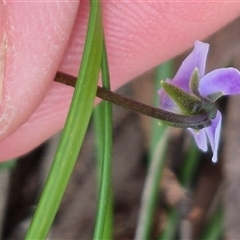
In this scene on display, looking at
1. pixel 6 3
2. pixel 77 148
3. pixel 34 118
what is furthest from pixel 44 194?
pixel 34 118

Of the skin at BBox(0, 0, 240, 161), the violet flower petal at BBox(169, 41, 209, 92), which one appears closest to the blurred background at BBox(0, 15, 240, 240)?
the skin at BBox(0, 0, 240, 161)

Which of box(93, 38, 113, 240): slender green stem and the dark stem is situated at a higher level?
the dark stem

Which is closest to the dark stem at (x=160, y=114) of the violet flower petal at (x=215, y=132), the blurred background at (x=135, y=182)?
the violet flower petal at (x=215, y=132)

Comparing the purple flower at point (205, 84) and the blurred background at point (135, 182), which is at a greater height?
the purple flower at point (205, 84)

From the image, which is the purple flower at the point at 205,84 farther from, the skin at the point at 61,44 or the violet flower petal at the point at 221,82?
the skin at the point at 61,44

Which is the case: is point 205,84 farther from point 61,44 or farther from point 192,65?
point 61,44

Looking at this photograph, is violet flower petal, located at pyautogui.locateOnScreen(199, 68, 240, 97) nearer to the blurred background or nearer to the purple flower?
Answer: the purple flower

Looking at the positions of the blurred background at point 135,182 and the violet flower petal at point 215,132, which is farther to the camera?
the blurred background at point 135,182

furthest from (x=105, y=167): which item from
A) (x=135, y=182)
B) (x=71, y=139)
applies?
(x=135, y=182)
